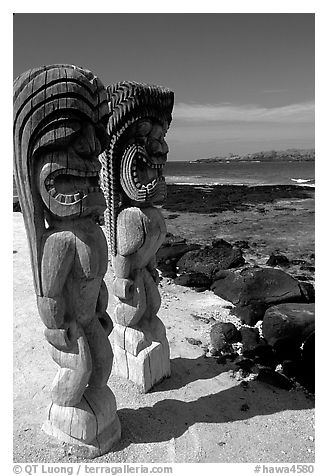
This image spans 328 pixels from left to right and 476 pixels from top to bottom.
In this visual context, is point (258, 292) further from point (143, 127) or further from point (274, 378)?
point (143, 127)

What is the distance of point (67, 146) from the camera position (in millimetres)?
2871

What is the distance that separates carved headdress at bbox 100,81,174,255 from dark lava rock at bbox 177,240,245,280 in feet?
15.3

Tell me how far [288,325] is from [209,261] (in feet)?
12.2

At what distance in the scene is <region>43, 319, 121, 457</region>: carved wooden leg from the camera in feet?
10.6

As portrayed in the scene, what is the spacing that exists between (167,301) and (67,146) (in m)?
4.64

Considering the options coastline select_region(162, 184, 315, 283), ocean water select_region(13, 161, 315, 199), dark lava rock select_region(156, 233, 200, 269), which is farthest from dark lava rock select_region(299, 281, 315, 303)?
ocean water select_region(13, 161, 315, 199)

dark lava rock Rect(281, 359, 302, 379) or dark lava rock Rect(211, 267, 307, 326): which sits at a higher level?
dark lava rock Rect(211, 267, 307, 326)

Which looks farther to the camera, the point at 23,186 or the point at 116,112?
the point at 116,112

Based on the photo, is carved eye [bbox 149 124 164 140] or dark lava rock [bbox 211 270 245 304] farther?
dark lava rock [bbox 211 270 245 304]

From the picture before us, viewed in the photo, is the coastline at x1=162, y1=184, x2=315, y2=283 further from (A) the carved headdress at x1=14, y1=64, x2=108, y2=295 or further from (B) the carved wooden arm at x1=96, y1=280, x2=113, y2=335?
(A) the carved headdress at x1=14, y1=64, x2=108, y2=295

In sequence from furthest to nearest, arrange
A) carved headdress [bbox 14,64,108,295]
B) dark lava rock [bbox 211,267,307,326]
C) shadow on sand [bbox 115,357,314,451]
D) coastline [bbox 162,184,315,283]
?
coastline [bbox 162,184,315,283]
dark lava rock [bbox 211,267,307,326]
shadow on sand [bbox 115,357,314,451]
carved headdress [bbox 14,64,108,295]

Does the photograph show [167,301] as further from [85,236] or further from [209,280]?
[85,236]

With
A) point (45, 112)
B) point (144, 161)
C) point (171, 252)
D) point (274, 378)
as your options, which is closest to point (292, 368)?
point (274, 378)
